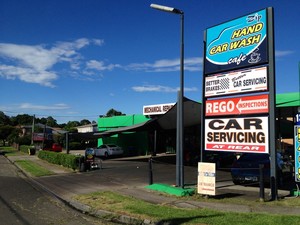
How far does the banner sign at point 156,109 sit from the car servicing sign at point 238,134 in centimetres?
2528

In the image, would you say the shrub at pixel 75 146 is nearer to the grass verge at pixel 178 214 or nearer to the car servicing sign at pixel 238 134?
the car servicing sign at pixel 238 134

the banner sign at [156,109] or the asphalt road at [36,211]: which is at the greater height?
the banner sign at [156,109]

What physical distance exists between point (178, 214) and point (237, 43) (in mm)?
6634

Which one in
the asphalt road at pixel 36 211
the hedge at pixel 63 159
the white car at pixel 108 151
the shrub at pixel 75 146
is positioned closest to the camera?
the asphalt road at pixel 36 211

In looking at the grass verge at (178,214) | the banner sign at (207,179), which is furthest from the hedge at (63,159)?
the banner sign at (207,179)

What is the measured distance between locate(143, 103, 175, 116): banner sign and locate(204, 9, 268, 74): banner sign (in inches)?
982

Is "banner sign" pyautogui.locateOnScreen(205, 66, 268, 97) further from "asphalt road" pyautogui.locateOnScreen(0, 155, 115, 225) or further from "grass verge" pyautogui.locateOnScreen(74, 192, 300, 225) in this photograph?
"asphalt road" pyautogui.locateOnScreen(0, 155, 115, 225)

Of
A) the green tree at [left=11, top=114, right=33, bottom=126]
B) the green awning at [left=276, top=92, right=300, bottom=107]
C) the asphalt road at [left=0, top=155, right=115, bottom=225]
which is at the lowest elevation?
the asphalt road at [left=0, top=155, right=115, bottom=225]

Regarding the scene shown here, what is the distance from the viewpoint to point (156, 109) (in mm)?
41281

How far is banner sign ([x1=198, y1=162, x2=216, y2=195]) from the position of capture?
40.3ft

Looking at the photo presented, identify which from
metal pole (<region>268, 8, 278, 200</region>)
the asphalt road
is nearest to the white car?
the asphalt road

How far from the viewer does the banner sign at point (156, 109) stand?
39875 millimetres

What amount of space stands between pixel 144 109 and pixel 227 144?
29841mm

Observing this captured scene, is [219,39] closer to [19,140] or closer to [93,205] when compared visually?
[93,205]
